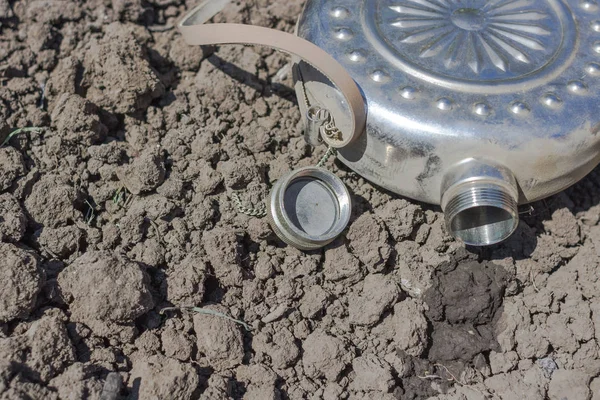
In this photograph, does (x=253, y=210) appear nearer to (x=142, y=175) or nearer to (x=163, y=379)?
(x=142, y=175)

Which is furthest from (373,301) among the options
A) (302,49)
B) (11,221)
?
(11,221)

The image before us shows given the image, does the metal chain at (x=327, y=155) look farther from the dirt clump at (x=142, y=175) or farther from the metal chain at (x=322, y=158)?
the dirt clump at (x=142, y=175)

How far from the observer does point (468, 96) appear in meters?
2.56

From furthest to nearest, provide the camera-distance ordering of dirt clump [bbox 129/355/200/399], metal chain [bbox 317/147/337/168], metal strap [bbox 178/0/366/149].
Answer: metal chain [bbox 317/147/337/168] < metal strap [bbox 178/0/366/149] < dirt clump [bbox 129/355/200/399]

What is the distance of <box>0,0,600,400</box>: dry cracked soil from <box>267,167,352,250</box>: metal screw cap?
0.31 ft

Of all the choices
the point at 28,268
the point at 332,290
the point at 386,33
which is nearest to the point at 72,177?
the point at 28,268

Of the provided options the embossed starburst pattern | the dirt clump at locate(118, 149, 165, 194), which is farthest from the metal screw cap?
the embossed starburst pattern

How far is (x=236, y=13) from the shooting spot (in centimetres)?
337

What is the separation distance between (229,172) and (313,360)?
0.85 meters

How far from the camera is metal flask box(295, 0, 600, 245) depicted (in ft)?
8.13

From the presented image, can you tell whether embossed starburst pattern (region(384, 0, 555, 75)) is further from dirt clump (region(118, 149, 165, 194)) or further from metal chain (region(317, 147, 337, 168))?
dirt clump (region(118, 149, 165, 194))

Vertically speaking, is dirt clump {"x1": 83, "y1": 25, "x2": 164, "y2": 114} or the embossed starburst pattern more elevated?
the embossed starburst pattern

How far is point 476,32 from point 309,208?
0.99 m

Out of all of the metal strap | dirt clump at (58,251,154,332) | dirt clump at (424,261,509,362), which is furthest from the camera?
dirt clump at (424,261,509,362)
